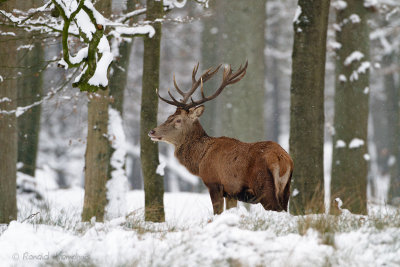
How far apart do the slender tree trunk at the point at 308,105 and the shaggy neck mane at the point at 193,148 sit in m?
1.37

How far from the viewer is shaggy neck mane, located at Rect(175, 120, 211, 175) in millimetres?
7922

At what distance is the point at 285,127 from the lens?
3775 centimetres

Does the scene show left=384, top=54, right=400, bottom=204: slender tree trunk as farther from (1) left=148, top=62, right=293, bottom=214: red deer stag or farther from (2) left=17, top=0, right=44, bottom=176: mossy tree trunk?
(2) left=17, top=0, right=44, bottom=176: mossy tree trunk

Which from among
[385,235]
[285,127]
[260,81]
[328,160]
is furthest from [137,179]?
[385,235]

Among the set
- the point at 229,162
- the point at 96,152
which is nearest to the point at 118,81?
the point at 96,152

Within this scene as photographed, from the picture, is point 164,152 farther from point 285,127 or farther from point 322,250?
point 322,250

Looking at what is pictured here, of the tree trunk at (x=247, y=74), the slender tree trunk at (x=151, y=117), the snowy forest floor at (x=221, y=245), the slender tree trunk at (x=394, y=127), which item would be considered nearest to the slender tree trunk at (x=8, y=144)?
the slender tree trunk at (x=151, y=117)

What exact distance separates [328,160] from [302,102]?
20.2 metres

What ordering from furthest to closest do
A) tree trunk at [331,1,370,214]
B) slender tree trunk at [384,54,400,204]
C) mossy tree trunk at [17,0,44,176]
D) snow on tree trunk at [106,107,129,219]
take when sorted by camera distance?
slender tree trunk at [384,54,400,204]
mossy tree trunk at [17,0,44,176]
tree trunk at [331,1,370,214]
snow on tree trunk at [106,107,129,219]

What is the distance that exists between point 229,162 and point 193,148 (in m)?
0.99

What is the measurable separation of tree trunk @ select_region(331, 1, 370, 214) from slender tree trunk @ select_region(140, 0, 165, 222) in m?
4.10

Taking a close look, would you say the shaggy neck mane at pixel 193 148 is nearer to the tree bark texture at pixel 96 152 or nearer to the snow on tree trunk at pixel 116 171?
the tree bark texture at pixel 96 152

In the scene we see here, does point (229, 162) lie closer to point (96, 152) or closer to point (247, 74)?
point (96, 152)

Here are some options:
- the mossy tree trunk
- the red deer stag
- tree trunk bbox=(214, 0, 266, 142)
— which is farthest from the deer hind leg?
the mossy tree trunk
